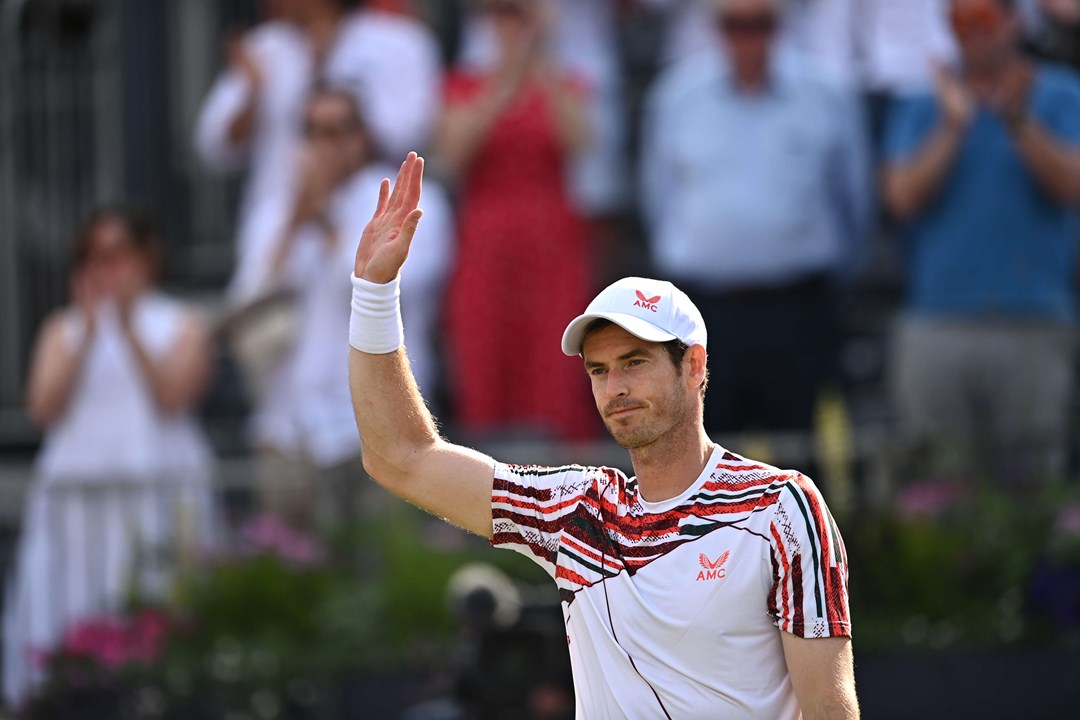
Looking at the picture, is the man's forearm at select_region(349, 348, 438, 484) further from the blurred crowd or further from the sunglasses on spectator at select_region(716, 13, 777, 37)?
the sunglasses on spectator at select_region(716, 13, 777, 37)

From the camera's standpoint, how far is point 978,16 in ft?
30.5

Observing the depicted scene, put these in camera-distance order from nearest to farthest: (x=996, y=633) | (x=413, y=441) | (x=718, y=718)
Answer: (x=718, y=718)
(x=413, y=441)
(x=996, y=633)

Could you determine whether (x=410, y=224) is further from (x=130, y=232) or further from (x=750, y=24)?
(x=130, y=232)

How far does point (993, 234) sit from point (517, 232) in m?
2.35

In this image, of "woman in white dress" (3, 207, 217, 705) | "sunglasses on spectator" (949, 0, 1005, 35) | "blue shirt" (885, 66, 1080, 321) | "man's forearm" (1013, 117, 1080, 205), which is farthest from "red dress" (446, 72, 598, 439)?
"man's forearm" (1013, 117, 1080, 205)

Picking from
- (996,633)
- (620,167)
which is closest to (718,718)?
(996,633)

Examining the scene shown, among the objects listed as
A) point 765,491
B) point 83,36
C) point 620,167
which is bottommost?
point 765,491

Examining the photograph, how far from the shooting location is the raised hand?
5129 mm

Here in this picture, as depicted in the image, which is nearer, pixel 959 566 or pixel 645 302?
pixel 645 302

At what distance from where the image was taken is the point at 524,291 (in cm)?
1020

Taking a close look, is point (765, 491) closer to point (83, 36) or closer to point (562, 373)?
point (562, 373)

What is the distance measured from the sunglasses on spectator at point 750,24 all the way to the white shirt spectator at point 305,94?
176 cm

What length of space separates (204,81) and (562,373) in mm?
5213

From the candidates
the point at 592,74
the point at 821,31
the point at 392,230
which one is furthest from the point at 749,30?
the point at 392,230
